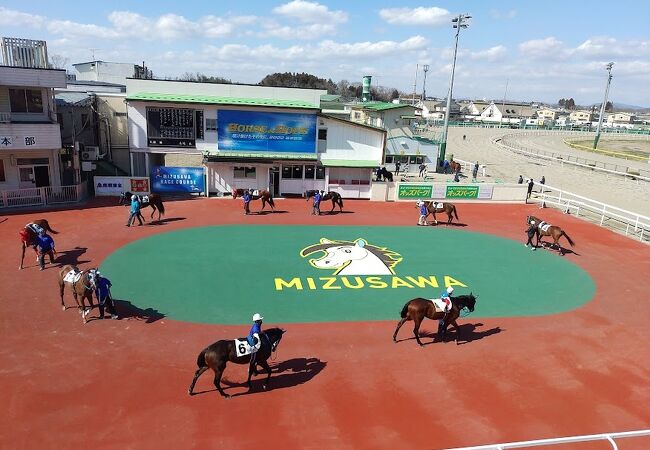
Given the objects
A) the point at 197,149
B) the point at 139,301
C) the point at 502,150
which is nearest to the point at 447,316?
the point at 139,301

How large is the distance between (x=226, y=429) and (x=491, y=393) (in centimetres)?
665

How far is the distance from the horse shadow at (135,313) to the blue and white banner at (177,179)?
18.0 metres

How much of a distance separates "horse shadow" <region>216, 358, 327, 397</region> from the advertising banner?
22.5 metres

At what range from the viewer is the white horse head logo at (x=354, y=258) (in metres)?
19.2

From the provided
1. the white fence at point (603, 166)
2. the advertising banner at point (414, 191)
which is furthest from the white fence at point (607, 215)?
the white fence at point (603, 166)

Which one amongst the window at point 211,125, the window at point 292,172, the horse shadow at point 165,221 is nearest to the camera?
the horse shadow at point 165,221

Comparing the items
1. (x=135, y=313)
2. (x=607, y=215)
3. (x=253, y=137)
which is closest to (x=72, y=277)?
(x=135, y=313)

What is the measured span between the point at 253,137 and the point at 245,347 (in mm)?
23669

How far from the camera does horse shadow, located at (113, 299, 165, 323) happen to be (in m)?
14.3

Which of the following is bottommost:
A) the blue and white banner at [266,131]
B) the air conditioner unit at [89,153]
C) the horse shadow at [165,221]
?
the horse shadow at [165,221]

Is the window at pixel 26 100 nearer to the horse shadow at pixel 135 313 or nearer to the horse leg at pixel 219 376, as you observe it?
the horse shadow at pixel 135 313

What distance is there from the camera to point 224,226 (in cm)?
2502

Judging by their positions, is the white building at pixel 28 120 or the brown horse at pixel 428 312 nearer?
the brown horse at pixel 428 312

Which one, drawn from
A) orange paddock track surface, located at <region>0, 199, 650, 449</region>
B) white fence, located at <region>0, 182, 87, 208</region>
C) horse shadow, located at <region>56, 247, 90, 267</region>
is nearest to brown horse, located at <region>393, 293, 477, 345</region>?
orange paddock track surface, located at <region>0, 199, 650, 449</region>
